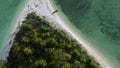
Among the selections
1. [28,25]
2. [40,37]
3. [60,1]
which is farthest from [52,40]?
[60,1]

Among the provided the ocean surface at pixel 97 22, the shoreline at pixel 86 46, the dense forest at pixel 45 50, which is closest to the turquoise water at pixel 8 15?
the dense forest at pixel 45 50

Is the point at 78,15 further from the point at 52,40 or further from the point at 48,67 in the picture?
the point at 48,67

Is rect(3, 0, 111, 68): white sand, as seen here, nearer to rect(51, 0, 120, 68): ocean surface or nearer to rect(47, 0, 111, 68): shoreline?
rect(47, 0, 111, 68): shoreline

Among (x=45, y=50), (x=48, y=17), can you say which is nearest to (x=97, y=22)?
(x=48, y=17)

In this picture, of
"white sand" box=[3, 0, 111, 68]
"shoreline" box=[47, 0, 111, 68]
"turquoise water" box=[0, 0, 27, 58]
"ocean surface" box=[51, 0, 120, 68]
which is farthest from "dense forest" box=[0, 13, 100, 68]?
"turquoise water" box=[0, 0, 27, 58]

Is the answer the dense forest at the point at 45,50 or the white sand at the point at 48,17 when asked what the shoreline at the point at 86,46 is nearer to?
the white sand at the point at 48,17

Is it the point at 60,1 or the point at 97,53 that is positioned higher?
the point at 60,1

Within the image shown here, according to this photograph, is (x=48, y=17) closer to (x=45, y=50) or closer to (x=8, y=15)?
(x=45, y=50)
